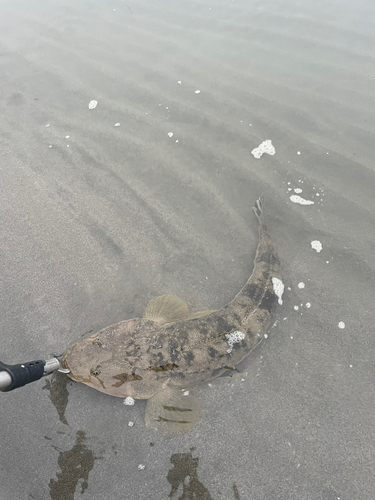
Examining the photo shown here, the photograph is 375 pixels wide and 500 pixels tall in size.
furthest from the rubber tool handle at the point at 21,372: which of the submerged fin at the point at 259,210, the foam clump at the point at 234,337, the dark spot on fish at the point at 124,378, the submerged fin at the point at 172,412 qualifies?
the submerged fin at the point at 259,210

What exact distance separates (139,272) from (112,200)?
1.19 m

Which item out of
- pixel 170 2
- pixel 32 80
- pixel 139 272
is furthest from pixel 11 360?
pixel 170 2

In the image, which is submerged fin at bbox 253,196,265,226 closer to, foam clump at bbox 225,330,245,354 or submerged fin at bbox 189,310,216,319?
submerged fin at bbox 189,310,216,319

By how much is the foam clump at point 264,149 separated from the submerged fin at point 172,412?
130 inches

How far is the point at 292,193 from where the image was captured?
4.12m

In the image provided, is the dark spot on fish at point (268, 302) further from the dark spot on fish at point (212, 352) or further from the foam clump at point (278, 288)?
the dark spot on fish at point (212, 352)

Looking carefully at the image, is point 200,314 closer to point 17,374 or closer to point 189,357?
point 189,357

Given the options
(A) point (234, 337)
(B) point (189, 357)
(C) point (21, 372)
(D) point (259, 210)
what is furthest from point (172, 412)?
(D) point (259, 210)

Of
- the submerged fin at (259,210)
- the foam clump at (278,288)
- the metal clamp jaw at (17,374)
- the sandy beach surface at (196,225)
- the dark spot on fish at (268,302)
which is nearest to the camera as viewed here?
the metal clamp jaw at (17,374)

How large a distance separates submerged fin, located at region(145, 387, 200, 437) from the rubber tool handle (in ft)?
3.80

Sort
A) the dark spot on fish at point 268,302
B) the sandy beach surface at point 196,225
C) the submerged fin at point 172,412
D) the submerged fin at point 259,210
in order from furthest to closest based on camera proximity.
Result: the submerged fin at point 259,210 < the dark spot on fish at point 268,302 < the submerged fin at point 172,412 < the sandy beach surface at point 196,225

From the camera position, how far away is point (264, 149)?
14.8 feet

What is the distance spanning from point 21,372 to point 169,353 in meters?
1.32

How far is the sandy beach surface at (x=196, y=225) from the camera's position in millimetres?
2654
